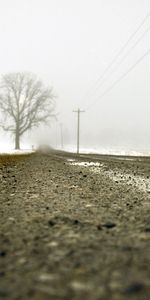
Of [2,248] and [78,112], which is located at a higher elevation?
[78,112]

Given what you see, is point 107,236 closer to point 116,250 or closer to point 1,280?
point 116,250

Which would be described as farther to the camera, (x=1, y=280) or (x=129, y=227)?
(x=129, y=227)

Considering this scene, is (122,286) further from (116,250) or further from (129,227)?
(129,227)

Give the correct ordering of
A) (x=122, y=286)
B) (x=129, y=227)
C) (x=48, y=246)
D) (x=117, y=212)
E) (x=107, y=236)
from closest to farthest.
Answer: (x=122, y=286), (x=48, y=246), (x=107, y=236), (x=129, y=227), (x=117, y=212)

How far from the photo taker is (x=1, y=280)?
1.46 metres

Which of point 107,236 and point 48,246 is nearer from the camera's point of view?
point 48,246

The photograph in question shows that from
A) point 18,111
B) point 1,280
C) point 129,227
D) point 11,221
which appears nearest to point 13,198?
point 11,221

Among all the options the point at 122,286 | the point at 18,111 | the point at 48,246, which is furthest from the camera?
the point at 18,111

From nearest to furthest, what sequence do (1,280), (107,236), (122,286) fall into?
(122,286), (1,280), (107,236)

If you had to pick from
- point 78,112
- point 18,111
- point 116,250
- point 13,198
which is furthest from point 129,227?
point 78,112

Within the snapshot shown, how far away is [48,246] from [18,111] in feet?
176

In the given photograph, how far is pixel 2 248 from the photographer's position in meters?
2.01

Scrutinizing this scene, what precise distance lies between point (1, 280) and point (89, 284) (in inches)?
17.5

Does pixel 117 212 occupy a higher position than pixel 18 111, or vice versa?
pixel 18 111
